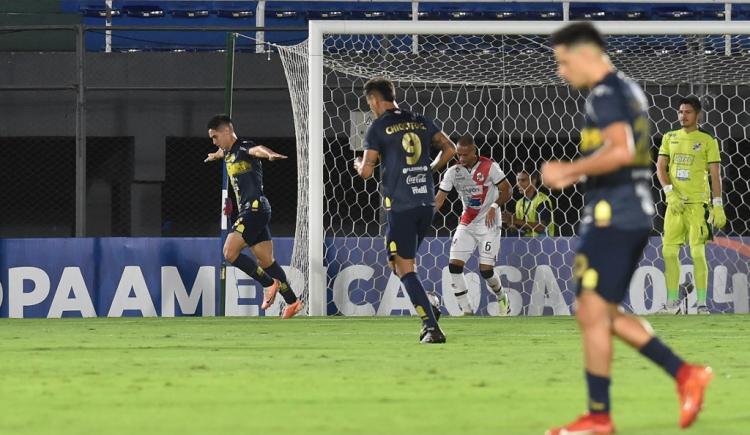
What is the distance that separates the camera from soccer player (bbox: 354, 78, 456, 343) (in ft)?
31.9

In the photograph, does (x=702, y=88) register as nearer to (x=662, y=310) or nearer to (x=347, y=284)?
(x=662, y=310)

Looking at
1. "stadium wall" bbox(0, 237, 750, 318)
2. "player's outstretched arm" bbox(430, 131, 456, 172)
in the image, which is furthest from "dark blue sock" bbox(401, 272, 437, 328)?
"stadium wall" bbox(0, 237, 750, 318)

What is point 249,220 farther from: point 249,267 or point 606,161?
point 606,161

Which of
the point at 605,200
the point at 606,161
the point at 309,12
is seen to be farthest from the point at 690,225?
the point at 606,161

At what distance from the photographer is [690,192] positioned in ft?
45.5

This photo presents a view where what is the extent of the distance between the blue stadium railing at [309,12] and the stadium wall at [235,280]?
15.1ft

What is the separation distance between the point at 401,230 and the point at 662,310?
6.12m

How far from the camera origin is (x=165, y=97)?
1877 cm

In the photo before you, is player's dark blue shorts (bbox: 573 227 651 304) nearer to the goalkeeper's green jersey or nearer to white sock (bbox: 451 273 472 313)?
the goalkeeper's green jersey

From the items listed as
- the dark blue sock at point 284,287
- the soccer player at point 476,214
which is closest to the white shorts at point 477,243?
the soccer player at point 476,214

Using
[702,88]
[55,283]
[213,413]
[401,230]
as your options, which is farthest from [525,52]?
[213,413]

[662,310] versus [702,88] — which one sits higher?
[702,88]

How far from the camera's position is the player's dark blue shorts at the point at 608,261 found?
494 cm

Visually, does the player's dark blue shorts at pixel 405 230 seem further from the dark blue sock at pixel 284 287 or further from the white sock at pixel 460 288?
the white sock at pixel 460 288
